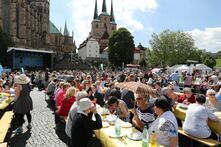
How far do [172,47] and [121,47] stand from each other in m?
11.1

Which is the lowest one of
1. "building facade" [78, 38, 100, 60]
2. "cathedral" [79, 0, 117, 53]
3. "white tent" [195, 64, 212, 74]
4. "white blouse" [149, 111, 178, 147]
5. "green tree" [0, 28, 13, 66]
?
"white blouse" [149, 111, 178, 147]

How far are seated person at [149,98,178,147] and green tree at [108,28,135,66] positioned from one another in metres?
54.3

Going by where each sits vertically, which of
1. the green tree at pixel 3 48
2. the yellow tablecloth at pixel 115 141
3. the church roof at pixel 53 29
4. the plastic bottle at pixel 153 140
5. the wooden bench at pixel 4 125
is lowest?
the wooden bench at pixel 4 125

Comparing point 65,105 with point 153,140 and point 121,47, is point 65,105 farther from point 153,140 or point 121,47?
point 121,47

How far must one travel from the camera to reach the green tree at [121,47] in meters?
58.6

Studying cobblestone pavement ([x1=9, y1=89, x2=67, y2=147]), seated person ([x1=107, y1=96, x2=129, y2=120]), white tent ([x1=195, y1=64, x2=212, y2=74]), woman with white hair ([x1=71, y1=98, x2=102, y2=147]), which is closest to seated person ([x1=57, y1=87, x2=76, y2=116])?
cobblestone pavement ([x1=9, y1=89, x2=67, y2=147])

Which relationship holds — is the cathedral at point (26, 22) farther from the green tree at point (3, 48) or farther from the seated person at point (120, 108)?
the seated person at point (120, 108)

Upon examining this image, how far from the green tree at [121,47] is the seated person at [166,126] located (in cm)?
5427

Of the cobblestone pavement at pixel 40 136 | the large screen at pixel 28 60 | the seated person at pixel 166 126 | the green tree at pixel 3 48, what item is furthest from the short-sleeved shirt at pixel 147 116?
the green tree at pixel 3 48

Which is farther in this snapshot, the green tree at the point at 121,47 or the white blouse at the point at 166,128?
the green tree at the point at 121,47

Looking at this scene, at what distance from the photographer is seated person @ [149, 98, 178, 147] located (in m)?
4.08

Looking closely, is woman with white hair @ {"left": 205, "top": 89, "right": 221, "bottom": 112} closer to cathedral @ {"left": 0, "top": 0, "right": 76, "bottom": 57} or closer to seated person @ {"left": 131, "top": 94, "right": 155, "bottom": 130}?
seated person @ {"left": 131, "top": 94, "right": 155, "bottom": 130}

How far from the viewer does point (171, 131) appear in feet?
13.5

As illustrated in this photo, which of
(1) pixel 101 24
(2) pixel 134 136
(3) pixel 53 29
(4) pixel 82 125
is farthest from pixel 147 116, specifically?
(1) pixel 101 24
